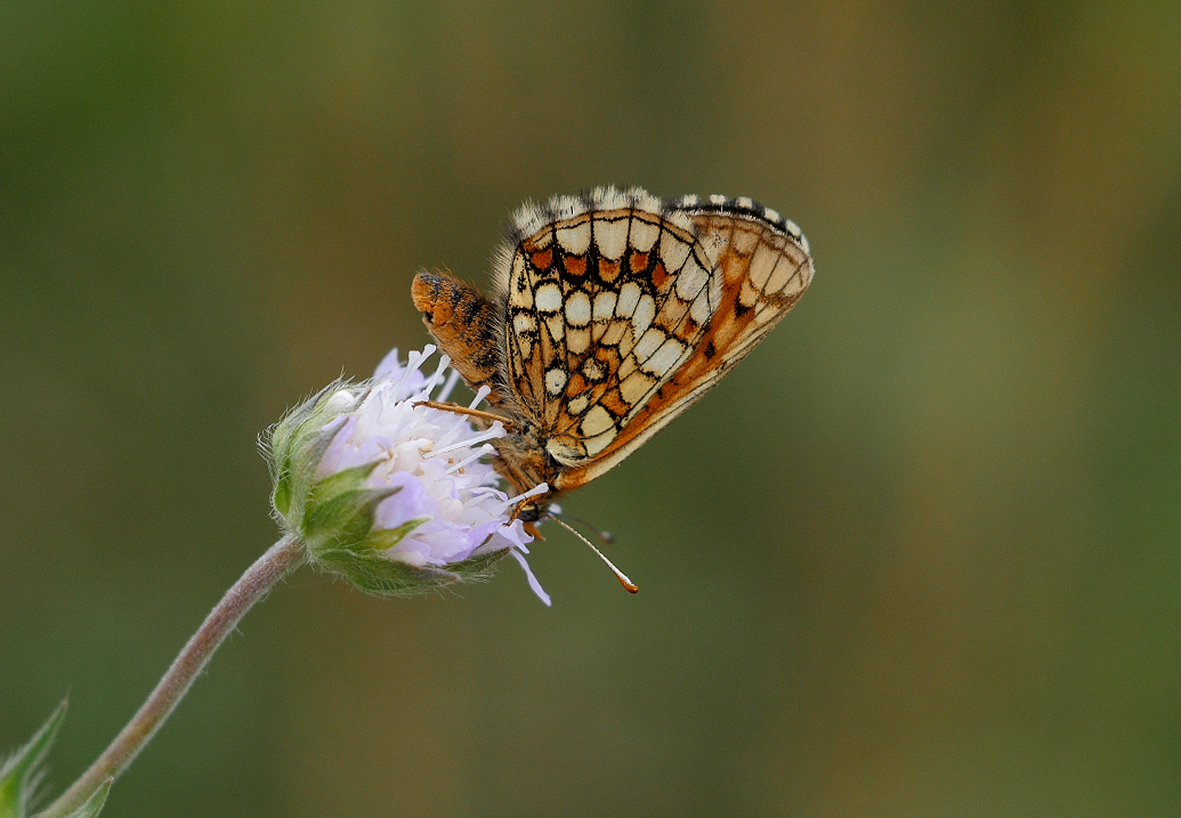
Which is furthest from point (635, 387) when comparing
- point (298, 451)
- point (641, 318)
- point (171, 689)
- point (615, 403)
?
point (171, 689)

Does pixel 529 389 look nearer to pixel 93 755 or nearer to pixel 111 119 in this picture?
pixel 93 755

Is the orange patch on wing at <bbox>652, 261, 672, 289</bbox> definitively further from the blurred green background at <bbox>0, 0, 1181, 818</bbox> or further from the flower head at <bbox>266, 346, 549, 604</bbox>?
the blurred green background at <bbox>0, 0, 1181, 818</bbox>

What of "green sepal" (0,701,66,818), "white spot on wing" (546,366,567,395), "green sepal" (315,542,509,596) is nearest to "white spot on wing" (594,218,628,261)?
"white spot on wing" (546,366,567,395)

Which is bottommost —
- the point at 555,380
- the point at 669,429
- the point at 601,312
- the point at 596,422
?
the point at 669,429

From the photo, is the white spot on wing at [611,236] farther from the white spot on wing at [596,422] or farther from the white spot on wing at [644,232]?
the white spot on wing at [596,422]

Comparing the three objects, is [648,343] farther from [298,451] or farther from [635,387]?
[298,451]

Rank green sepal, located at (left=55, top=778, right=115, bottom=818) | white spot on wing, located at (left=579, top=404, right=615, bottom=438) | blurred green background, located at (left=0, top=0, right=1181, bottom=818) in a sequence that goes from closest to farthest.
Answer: green sepal, located at (left=55, top=778, right=115, bottom=818) → white spot on wing, located at (left=579, top=404, right=615, bottom=438) → blurred green background, located at (left=0, top=0, right=1181, bottom=818)

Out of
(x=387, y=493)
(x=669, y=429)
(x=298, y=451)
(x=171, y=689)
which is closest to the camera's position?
(x=171, y=689)
